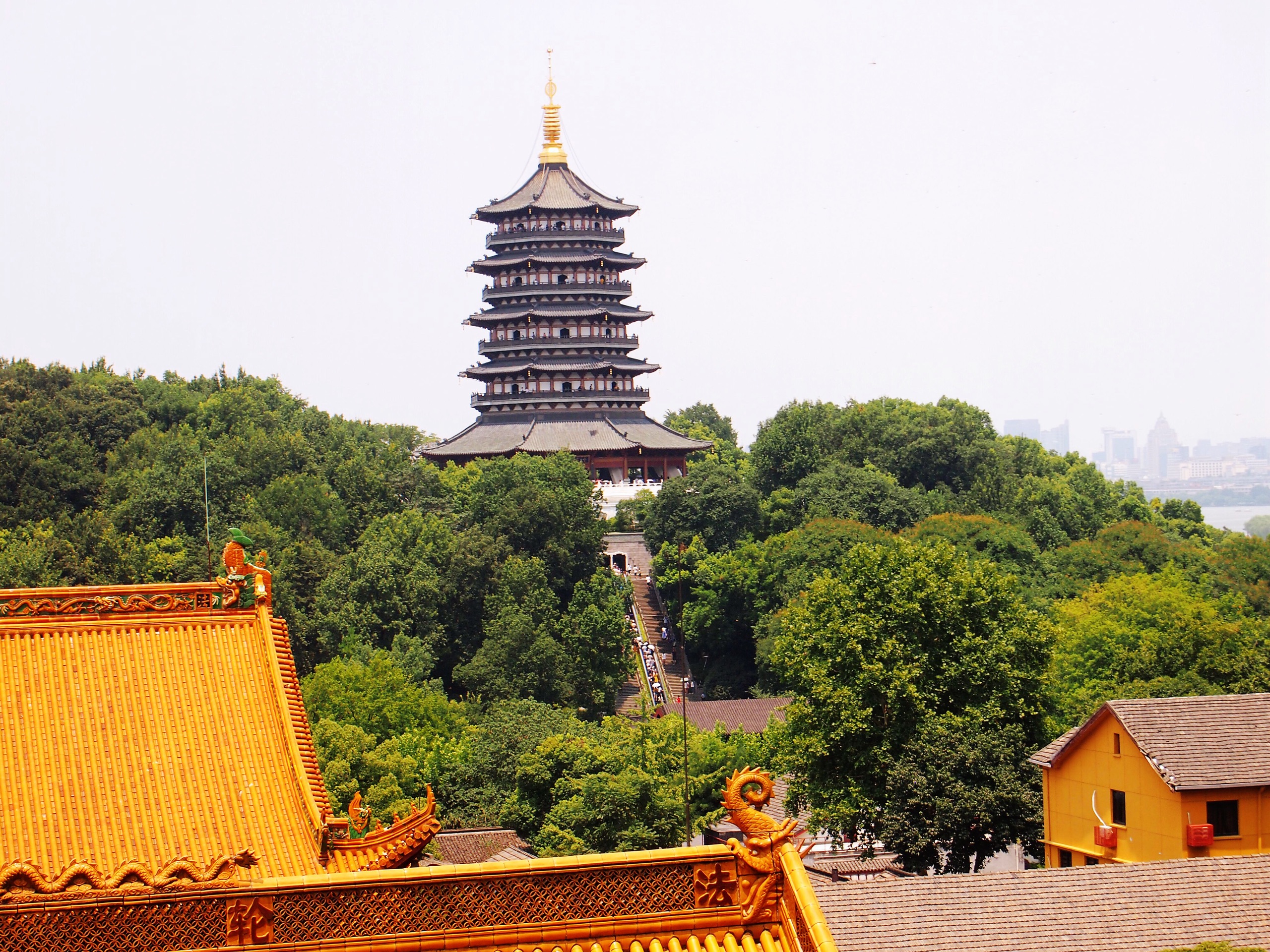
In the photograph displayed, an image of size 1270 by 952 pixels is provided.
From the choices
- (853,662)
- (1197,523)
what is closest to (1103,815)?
(853,662)

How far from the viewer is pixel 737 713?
51469 millimetres

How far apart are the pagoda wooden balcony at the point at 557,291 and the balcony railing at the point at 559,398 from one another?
434 centimetres

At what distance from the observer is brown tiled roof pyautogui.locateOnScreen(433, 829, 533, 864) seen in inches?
1394

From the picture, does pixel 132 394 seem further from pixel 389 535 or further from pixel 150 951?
pixel 150 951

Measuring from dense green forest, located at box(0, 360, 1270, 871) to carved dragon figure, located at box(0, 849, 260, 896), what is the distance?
21874 millimetres

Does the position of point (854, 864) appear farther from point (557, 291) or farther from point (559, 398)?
point (557, 291)

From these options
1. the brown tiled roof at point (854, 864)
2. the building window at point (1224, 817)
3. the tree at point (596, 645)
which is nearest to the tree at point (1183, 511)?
the tree at point (596, 645)

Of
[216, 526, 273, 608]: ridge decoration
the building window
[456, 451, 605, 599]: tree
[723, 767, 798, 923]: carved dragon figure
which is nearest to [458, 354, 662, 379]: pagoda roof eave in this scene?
[456, 451, 605, 599]: tree

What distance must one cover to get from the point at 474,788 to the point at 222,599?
24.3 metres

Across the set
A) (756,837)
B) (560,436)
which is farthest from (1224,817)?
(560,436)

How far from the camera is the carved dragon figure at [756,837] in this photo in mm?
10875

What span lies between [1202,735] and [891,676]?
7478 mm

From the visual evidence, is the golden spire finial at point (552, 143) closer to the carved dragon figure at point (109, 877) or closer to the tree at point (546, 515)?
the tree at point (546, 515)

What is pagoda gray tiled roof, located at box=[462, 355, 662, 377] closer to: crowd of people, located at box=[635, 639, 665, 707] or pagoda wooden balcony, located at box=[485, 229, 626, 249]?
pagoda wooden balcony, located at box=[485, 229, 626, 249]
